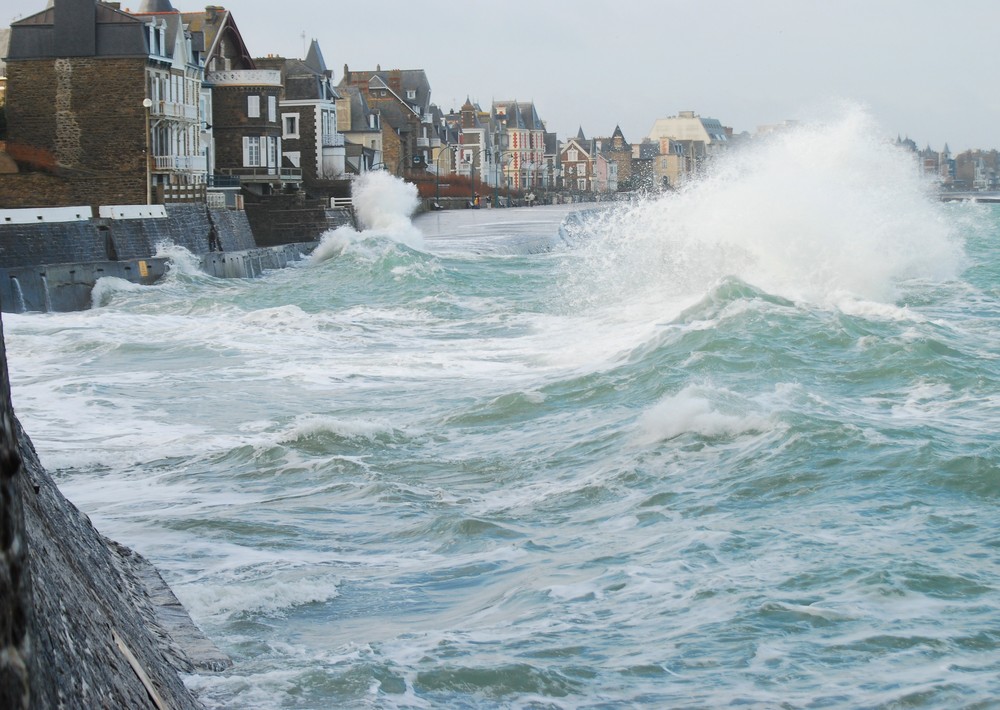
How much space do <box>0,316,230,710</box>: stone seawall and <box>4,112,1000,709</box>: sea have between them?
13.5 inches

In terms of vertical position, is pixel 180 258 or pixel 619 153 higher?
pixel 619 153

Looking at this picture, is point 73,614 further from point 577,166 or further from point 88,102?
point 577,166

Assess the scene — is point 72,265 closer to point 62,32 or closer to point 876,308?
point 62,32

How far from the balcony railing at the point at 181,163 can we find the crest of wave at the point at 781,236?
11835mm

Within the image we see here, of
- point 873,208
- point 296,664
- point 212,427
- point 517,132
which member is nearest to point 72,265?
point 212,427

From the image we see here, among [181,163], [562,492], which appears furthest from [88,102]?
[562,492]

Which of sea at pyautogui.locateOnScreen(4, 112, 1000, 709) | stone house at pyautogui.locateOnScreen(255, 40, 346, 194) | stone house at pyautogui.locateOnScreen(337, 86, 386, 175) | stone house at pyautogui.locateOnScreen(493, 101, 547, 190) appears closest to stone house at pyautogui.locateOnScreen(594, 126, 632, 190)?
stone house at pyautogui.locateOnScreen(493, 101, 547, 190)

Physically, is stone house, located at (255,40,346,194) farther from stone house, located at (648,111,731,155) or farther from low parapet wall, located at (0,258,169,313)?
stone house, located at (648,111,731,155)

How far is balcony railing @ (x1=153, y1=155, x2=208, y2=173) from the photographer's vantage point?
116ft

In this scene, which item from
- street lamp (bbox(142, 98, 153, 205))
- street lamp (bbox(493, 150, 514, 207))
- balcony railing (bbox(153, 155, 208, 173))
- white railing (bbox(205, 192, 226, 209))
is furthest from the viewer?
street lamp (bbox(493, 150, 514, 207))

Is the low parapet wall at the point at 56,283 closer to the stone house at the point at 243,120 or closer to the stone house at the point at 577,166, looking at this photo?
the stone house at the point at 243,120

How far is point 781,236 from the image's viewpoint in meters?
24.5

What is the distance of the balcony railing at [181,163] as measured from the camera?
116 feet

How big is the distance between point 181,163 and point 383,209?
14.1m
